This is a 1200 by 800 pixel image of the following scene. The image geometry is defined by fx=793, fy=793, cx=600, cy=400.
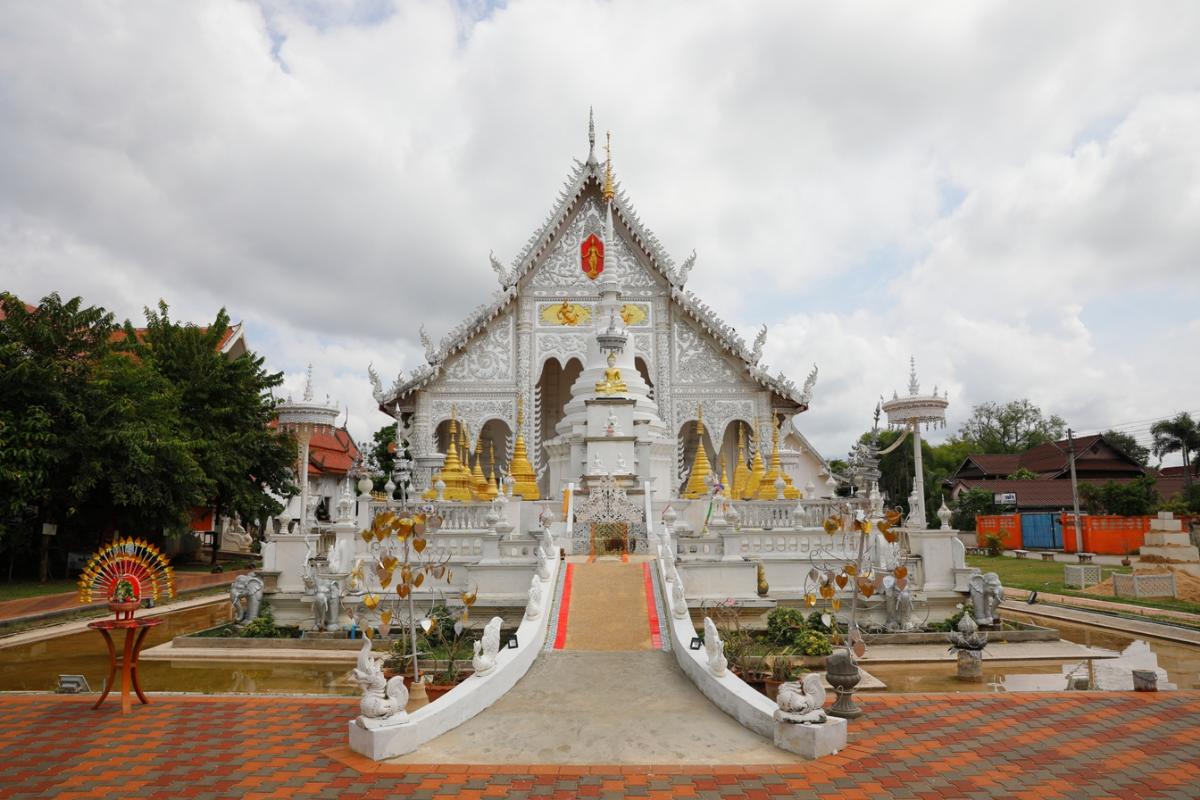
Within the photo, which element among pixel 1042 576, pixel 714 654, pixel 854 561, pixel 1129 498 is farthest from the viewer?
pixel 1129 498

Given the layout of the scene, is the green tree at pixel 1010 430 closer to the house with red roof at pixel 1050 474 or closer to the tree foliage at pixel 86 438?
the house with red roof at pixel 1050 474

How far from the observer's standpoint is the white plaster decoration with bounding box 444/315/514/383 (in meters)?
21.8

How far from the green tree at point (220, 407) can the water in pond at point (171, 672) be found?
9364mm

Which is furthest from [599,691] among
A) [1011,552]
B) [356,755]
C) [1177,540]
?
[1011,552]

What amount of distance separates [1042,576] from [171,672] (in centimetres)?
1950

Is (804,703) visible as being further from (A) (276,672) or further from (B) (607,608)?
(A) (276,672)

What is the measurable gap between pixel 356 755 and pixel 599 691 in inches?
89.6

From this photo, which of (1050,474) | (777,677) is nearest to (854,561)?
(777,677)

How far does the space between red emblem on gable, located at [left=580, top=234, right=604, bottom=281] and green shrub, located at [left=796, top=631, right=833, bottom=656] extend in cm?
1510

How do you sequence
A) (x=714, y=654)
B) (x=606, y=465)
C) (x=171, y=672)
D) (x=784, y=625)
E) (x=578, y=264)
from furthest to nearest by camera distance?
(x=578, y=264) < (x=606, y=465) < (x=784, y=625) < (x=171, y=672) < (x=714, y=654)

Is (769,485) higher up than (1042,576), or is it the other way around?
(769,485)

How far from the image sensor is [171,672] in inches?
352

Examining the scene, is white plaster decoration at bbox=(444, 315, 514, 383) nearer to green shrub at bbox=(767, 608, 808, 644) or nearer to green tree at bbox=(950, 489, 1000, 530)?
green shrub at bbox=(767, 608, 808, 644)

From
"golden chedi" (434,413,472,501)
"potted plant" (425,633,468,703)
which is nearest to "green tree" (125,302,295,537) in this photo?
"golden chedi" (434,413,472,501)
